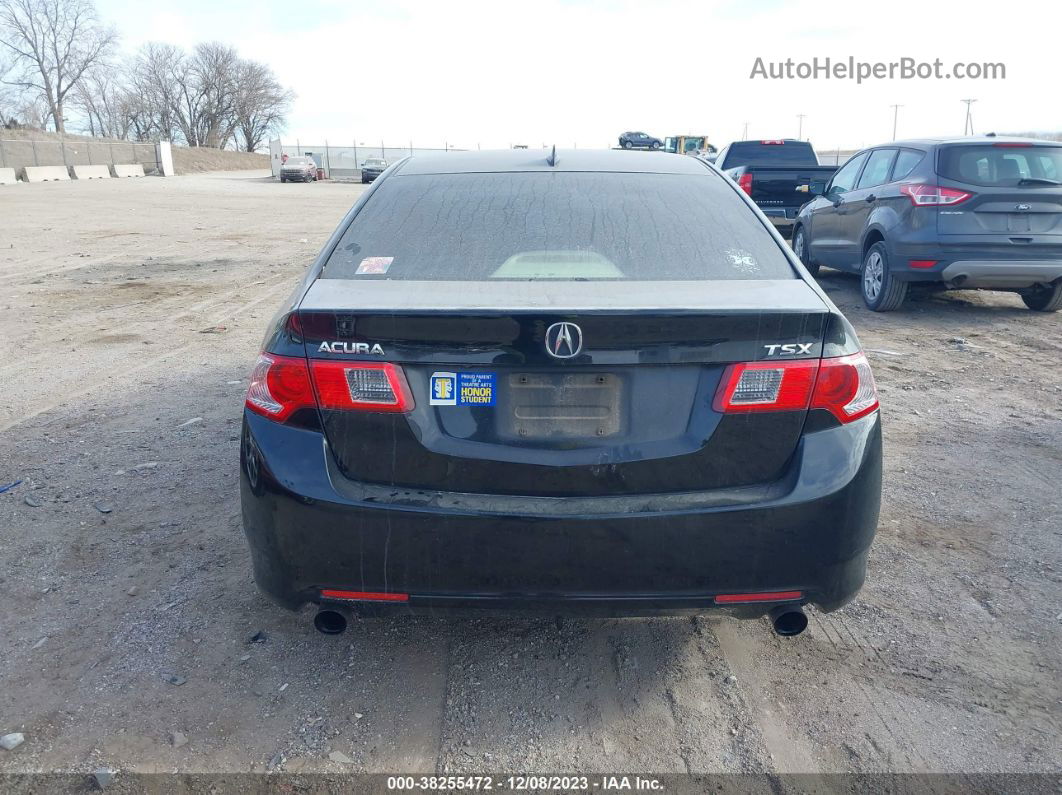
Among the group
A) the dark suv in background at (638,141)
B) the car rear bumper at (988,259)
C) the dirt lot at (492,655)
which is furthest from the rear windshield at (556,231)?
the dark suv in background at (638,141)

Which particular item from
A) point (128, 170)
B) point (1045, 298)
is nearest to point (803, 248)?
point (1045, 298)

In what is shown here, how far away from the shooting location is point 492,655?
121 inches

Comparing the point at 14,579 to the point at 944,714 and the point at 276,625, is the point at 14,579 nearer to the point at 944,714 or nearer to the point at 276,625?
the point at 276,625

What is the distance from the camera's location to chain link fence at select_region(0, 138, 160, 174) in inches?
2109

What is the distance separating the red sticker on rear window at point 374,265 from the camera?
2.89 metres

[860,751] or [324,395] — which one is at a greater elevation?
[324,395]

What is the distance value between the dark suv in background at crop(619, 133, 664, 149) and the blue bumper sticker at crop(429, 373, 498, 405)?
5578 cm

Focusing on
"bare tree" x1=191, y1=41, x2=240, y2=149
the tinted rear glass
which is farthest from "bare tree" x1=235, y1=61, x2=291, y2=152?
the tinted rear glass

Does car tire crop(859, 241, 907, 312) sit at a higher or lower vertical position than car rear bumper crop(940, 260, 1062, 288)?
lower

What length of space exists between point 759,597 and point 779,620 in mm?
169

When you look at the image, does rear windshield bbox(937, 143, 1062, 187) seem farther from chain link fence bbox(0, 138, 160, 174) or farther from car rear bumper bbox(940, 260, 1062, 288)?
chain link fence bbox(0, 138, 160, 174)

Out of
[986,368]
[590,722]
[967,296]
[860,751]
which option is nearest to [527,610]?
[590,722]

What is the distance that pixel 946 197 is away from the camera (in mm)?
8586

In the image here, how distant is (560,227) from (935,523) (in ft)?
7.98
